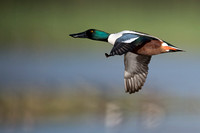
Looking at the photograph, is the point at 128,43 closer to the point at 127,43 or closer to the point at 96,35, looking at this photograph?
the point at 127,43

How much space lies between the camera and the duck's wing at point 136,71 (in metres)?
2.66

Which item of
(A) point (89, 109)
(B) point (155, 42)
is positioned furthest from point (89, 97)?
(B) point (155, 42)

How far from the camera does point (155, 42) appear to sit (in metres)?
2.47

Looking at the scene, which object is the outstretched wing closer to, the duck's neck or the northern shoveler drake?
the northern shoveler drake

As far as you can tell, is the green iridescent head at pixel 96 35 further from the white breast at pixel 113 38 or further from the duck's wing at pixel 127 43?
the duck's wing at pixel 127 43

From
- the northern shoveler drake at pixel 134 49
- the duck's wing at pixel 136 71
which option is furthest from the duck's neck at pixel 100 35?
the duck's wing at pixel 136 71

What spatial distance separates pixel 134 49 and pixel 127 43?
7.4 inches

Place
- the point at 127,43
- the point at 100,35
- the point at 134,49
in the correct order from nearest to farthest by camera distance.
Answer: the point at 127,43, the point at 134,49, the point at 100,35

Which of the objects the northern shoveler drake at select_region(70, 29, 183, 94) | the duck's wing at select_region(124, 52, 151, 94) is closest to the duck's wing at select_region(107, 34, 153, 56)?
the northern shoveler drake at select_region(70, 29, 183, 94)

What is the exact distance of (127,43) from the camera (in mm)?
2301

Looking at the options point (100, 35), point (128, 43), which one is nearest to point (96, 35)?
point (100, 35)

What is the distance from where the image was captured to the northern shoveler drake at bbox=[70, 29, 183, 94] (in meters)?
2.30

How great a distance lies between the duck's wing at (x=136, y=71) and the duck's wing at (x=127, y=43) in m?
0.21

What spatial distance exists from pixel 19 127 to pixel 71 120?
1.08 ft
